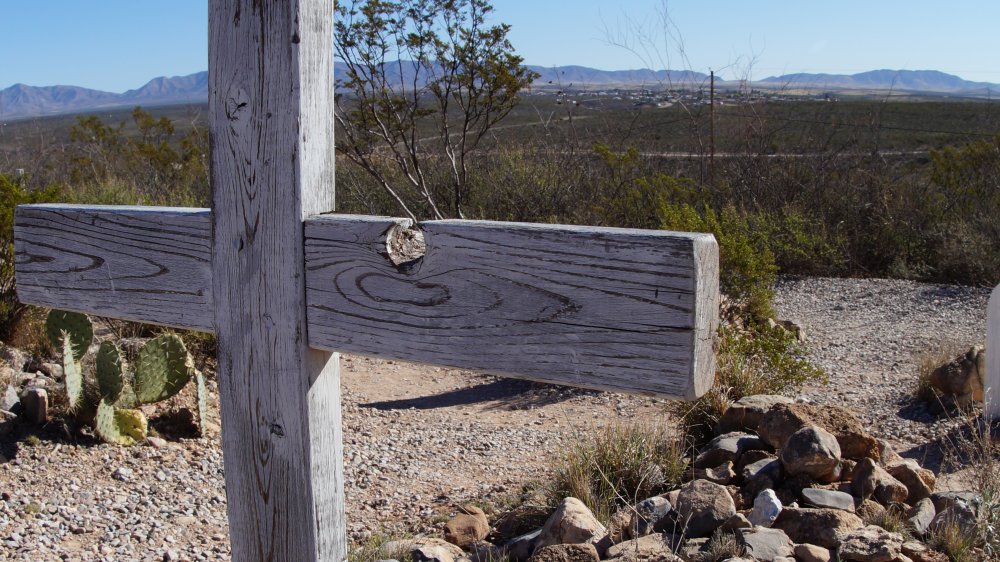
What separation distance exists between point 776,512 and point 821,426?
31.3 inches

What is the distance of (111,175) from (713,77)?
841cm

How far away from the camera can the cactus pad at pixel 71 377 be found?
14.9 ft

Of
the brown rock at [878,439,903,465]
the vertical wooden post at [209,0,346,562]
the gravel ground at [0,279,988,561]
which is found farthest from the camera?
the brown rock at [878,439,903,465]

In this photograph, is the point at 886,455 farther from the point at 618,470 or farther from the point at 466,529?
the point at 466,529

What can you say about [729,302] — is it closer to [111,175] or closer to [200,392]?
[200,392]

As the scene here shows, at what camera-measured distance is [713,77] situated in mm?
11203

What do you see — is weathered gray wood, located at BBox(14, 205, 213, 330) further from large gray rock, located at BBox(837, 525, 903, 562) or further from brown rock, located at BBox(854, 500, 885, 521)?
brown rock, located at BBox(854, 500, 885, 521)

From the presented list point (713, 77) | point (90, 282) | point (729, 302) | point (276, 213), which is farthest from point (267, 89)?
point (713, 77)

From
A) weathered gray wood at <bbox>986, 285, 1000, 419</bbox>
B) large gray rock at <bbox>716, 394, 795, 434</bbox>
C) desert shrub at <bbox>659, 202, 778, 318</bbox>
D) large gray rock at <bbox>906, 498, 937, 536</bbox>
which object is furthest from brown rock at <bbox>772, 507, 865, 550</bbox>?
desert shrub at <bbox>659, 202, 778, 318</bbox>

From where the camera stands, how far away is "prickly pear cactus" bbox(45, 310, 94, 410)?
456cm

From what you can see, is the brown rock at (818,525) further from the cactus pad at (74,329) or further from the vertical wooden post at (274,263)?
the cactus pad at (74,329)

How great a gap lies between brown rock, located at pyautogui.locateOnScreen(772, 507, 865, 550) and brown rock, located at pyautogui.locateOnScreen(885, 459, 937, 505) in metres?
0.60

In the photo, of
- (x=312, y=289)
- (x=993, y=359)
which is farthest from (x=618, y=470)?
(x=312, y=289)

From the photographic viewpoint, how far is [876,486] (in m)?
3.52
